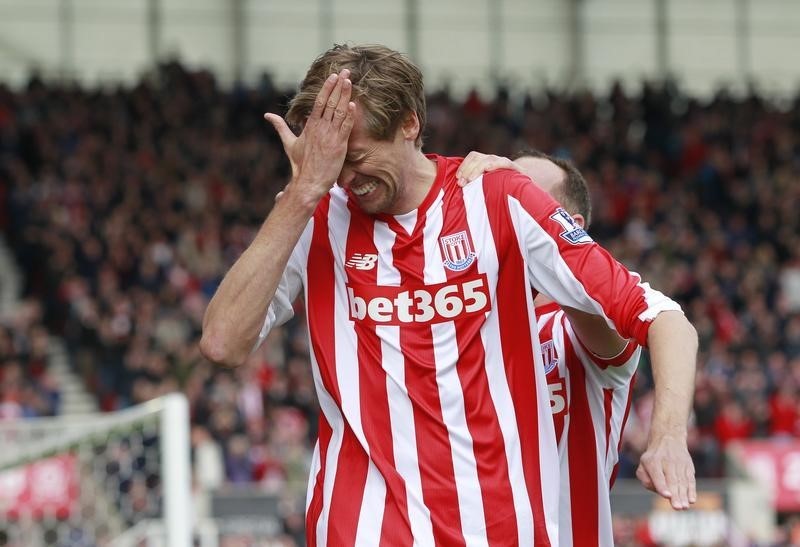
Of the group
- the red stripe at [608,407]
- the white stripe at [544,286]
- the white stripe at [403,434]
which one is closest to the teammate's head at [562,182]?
the red stripe at [608,407]

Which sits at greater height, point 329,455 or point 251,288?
point 251,288

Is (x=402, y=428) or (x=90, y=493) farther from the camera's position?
(x=90, y=493)

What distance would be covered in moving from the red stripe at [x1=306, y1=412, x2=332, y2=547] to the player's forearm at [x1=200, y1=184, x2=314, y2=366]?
360 mm

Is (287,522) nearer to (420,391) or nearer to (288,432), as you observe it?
(288,432)

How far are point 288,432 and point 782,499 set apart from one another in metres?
5.87

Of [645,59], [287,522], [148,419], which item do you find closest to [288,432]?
[287,522]

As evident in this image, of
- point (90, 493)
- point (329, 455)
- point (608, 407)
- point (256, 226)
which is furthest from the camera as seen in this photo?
point (256, 226)

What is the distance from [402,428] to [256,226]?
1655 centimetres

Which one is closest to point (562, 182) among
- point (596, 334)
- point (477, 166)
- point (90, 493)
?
point (477, 166)

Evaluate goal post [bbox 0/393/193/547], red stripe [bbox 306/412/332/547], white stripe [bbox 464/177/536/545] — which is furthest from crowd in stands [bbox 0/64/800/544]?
white stripe [bbox 464/177/536/545]

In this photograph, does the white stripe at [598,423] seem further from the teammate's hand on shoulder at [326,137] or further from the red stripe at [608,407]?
the teammate's hand on shoulder at [326,137]

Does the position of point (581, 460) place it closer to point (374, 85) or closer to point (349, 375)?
point (349, 375)

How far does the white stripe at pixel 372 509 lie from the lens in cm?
313

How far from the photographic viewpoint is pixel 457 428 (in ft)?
10.3
